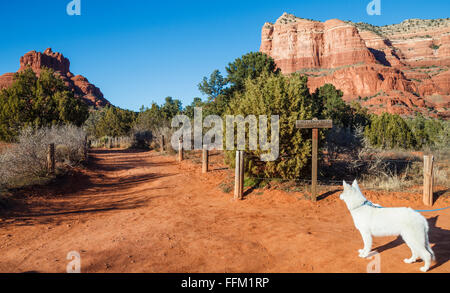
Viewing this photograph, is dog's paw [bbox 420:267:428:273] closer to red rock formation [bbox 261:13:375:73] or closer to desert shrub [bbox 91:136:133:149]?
desert shrub [bbox 91:136:133:149]

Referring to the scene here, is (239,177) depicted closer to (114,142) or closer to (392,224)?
(392,224)

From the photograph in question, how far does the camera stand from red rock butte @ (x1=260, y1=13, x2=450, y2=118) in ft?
260

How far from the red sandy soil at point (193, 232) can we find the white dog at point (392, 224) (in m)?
0.37

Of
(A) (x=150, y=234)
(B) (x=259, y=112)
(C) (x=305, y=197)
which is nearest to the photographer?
(A) (x=150, y=234)

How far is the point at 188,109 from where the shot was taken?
2972 centimetres

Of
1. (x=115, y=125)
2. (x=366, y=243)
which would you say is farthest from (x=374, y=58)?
(x=366, y=243)

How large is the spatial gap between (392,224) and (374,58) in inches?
4732

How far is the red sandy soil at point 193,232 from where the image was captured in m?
4.06

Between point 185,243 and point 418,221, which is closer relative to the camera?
point 418,221

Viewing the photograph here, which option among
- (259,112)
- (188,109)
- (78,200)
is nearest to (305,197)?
(259,112)
